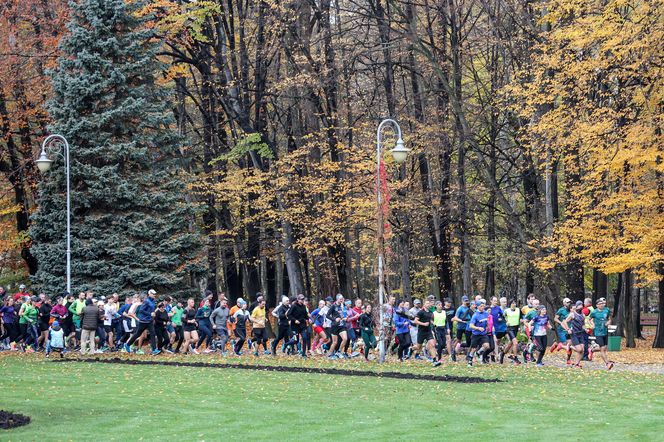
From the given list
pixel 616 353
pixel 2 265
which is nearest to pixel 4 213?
pixel 2 265

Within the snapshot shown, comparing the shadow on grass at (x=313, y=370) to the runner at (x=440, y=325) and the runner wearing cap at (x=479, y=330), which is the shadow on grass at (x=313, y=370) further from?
the runner at (x=440, y=325)

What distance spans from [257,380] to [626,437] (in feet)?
33.1

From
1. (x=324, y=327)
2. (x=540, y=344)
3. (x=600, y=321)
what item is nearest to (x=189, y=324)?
(x=324, y=327)

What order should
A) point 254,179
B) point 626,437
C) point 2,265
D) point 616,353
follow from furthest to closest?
point 2,265
point 254,179
point 616,353
point 626,437

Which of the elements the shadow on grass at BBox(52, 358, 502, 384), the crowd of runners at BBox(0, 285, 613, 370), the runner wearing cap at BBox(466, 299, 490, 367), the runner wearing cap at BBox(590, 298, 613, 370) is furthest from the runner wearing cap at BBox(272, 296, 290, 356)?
the runner wearing cap at BBox(590, 298, 613, 370)

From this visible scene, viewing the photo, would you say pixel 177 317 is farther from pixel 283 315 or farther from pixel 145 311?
pixel 283 315

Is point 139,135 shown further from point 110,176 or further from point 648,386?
point 648,386

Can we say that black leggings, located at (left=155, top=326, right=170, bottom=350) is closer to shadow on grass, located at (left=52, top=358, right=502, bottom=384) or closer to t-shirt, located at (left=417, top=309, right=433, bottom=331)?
shadow on grass, located at (left=52, top=358, right=502, bottom=384)

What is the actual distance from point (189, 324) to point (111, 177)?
337 inches

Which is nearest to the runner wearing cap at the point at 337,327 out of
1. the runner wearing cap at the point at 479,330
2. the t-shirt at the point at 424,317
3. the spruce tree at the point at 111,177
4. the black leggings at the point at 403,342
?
the black leggings at the point at 403,342

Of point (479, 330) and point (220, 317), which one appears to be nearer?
point (479, 330)

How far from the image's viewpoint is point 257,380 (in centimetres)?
2186

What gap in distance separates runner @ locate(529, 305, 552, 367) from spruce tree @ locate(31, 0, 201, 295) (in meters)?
14.8

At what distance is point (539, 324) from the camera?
2644 centimetres
